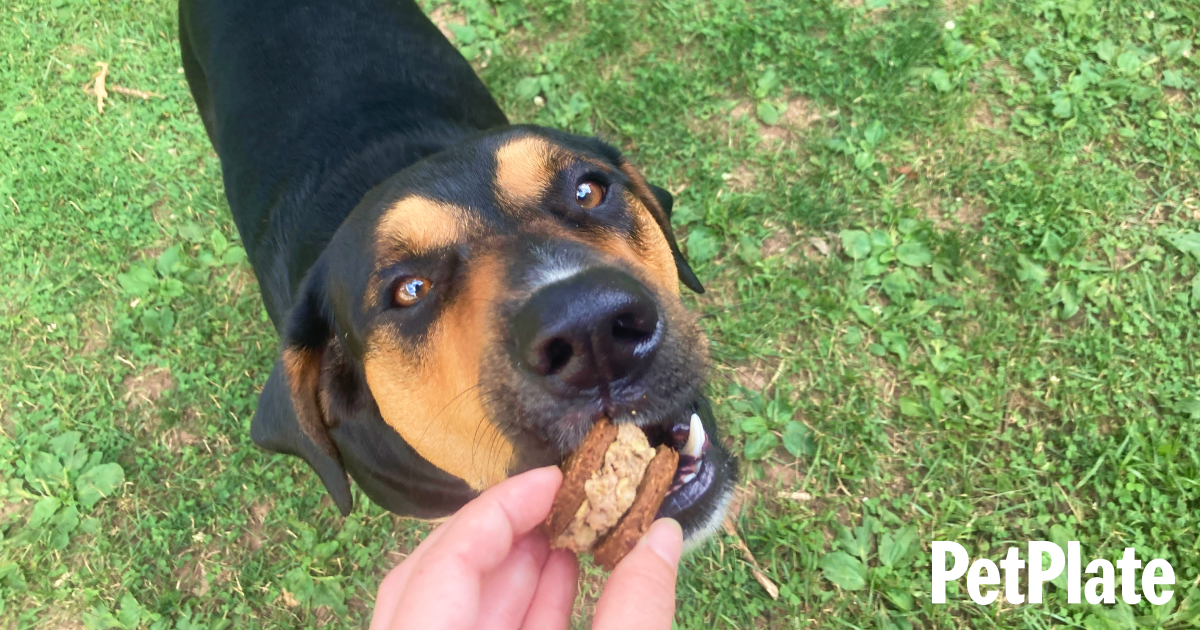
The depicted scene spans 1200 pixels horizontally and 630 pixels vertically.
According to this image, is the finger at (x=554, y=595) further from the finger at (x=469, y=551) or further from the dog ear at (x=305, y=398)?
the dog ear at (x=305, y=398)

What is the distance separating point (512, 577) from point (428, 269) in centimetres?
116

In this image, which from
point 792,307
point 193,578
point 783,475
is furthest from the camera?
point 792,307

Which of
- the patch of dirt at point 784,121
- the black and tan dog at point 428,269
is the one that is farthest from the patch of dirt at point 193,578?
the patch of dirt at point 784,121

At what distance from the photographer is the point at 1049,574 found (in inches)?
147

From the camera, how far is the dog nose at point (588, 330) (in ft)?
6.10

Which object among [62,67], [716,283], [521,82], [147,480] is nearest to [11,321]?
[147,480]

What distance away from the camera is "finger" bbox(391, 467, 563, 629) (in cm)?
156

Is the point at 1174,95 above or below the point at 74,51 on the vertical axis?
below

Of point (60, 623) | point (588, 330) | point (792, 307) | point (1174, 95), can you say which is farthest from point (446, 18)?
point (1174, 95)

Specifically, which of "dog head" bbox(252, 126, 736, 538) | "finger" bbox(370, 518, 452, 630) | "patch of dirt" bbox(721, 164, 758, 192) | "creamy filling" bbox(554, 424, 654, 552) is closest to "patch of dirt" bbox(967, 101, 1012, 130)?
"patch of dirt" bbox(721, 164, 758, 192)

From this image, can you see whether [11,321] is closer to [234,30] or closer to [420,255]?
[234,30]

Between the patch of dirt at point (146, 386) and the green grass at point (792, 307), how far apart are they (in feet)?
0.08

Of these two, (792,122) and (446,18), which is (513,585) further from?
Answer: (446,18)

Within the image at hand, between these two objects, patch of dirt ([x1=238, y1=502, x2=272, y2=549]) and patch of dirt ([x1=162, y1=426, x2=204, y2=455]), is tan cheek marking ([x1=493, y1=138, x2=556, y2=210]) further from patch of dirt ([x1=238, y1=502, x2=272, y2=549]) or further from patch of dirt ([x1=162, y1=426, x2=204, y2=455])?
patch of dirt ([x1=162, y1=426, x2=204, y2=455])
